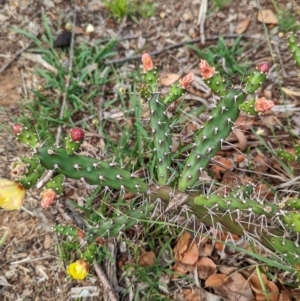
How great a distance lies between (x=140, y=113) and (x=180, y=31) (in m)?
0.85

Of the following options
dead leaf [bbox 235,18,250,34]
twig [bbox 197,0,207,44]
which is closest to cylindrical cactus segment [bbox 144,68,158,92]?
twig [bbox 197,0,207,44]

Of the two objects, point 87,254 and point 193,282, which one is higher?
point 87,254

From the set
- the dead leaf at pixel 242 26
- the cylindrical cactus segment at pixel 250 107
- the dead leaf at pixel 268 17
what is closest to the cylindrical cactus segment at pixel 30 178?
the cylindrical cactus segment at pixel 250 107

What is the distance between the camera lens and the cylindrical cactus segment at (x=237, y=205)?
2.22m

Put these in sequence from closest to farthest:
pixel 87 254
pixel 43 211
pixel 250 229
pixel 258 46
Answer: pixel 87 254, pixel 250 229, pixel 43 211, pixel 258 46

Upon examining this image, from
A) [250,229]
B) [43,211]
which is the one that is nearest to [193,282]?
[250,229]

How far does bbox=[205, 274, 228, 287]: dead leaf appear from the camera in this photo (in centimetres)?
265

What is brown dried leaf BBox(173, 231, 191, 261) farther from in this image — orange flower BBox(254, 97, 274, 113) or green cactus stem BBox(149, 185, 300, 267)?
orange flower BBox(254, 97, 274, 113)

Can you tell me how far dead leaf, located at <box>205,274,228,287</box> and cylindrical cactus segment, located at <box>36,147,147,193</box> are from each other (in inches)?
27.6

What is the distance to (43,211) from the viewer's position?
2938 millimetres

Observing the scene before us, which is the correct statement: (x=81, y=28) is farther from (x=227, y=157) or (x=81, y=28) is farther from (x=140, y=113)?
(x=227, y=157)

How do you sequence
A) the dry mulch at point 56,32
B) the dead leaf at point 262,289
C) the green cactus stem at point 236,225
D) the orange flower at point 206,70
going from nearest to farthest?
the orange flower at point 206,70 → the green cactus stem at point 236,225 → the dead leaf at point 262,289 → the dry mulch at point 56,32

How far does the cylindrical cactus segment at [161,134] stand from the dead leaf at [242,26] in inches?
58.9

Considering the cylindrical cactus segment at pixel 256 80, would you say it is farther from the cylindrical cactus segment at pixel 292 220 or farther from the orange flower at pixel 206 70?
the cylindrical cactus segment at pixel 292 220
